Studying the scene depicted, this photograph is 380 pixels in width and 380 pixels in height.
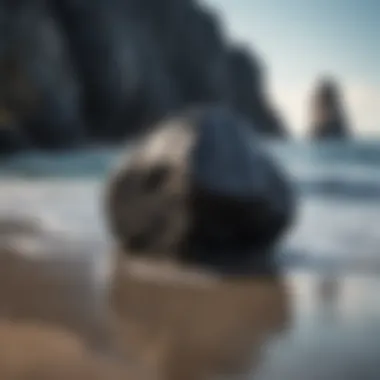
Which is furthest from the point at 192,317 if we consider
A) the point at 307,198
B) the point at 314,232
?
the point at 307,198

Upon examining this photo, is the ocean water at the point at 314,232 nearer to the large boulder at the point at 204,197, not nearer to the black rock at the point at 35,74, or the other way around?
the large boulder at the point at 204,197

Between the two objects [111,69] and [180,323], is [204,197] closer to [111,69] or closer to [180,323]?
[180,323]

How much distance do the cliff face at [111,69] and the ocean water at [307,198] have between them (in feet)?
1.09

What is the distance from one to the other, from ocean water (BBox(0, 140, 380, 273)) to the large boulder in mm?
148

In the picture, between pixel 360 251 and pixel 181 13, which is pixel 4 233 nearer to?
pixel 360 251

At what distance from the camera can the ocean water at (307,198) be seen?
2.24 meters

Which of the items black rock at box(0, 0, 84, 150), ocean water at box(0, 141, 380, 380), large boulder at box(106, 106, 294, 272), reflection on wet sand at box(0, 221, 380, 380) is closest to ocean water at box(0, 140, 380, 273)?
ocean water at box(0, 141, 380, 380)

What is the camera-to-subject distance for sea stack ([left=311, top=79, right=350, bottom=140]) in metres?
2.81

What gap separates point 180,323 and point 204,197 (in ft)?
2.14

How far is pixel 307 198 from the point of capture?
3.07 m

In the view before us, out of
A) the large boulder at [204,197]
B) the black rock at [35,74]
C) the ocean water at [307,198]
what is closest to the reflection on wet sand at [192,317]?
the large boulder at [204,197]

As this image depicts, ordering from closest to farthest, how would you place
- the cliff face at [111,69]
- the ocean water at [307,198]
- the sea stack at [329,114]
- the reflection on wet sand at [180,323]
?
the reflection on wet sand at [180,323]
the ocean water at [307,198]
the sea stack at [329,114]
the cliff face at [111,69]

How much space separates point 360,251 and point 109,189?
0.90m

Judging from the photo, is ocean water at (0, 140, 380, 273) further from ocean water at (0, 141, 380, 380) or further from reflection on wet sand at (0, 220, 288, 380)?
reflection on wet sand at (0, 220, 288, 380)
